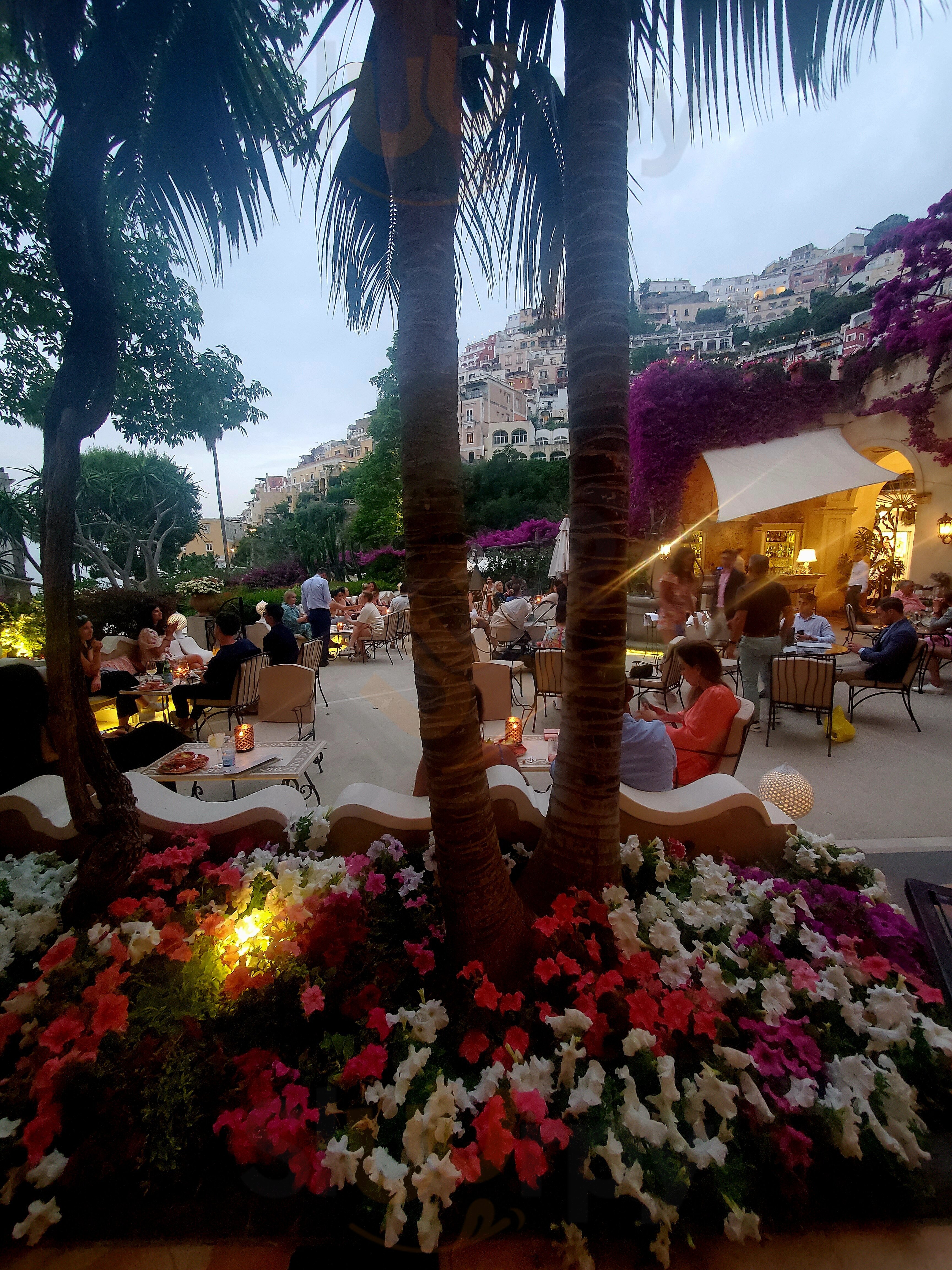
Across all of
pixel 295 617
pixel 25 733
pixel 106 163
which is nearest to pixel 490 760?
pixel 25 733

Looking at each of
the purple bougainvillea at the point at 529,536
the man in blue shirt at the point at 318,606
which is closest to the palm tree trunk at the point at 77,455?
the man in blue shirt at the point at 318,606

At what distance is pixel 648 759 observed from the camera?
8.75 ft

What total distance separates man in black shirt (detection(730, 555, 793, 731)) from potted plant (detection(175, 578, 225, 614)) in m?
10.9

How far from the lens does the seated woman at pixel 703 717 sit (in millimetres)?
3072

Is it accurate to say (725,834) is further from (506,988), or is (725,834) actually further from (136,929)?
(136,929)

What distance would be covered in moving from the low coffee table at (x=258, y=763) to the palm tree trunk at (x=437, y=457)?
5.73 feet

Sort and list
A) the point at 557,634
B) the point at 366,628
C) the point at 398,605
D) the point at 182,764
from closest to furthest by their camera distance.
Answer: the point at 182,764 → the point at 557,634 → the point at 366,628 → the point at 398,605

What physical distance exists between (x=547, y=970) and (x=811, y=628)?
7.27m

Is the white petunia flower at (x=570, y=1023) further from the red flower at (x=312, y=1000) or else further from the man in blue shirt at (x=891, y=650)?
the man in blue shirt at (x=891, y=650)

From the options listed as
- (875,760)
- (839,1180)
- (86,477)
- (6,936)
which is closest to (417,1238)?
(839,1180)

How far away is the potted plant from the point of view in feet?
39.3

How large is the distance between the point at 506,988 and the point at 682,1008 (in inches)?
20.9

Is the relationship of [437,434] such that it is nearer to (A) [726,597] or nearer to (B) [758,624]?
(B) [758,624]

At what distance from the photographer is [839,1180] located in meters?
1.38
